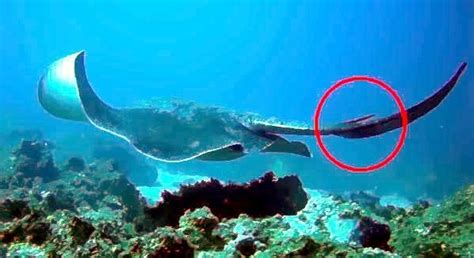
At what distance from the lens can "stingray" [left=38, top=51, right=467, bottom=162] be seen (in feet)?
12.3

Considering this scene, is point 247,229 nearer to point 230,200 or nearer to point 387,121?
point 230,200

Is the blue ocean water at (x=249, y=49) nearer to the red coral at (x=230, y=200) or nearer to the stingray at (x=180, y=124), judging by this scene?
the stingray at (x=180, y=124)

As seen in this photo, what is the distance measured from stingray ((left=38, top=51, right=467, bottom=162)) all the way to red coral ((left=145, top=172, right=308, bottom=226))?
0.35 metres

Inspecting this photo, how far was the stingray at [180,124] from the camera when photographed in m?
3.76

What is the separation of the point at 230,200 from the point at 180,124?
3.79 feet

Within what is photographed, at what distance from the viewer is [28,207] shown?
332 cm

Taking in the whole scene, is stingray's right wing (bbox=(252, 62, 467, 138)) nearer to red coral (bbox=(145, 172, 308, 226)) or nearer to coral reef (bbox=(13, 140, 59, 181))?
red coral (bbox=(145, 172, 308, 226))

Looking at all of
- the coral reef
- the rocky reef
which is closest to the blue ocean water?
the coral reef

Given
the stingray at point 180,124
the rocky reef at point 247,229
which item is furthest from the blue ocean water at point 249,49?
the rocky reef at point 247,229

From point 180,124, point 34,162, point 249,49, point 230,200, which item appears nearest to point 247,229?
point 230,200

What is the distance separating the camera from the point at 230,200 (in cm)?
373

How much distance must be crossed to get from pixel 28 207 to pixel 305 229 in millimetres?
1931

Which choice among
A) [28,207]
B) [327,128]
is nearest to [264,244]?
[327,128]

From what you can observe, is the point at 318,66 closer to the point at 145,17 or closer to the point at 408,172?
the point at 145,17
